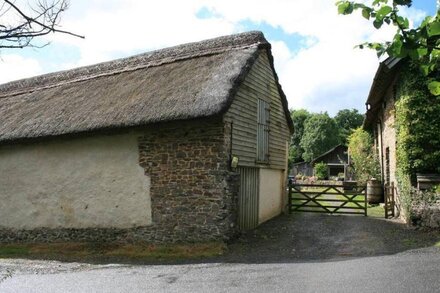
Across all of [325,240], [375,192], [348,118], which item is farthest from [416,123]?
[348,118]

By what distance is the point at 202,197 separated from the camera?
1033 centimetres

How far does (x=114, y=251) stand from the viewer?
34.9 feet

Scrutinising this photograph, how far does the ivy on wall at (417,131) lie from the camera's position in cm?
1180

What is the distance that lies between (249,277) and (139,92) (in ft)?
21.3

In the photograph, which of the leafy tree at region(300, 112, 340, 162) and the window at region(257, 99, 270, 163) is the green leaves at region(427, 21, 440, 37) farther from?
the leafy tree at region(300, 112, 340, 162)

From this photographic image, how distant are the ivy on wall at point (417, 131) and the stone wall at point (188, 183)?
16.2ft

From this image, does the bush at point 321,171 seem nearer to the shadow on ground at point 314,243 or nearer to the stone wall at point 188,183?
the shadow on ground at point 314,243

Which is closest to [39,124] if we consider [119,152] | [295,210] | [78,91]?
[78,91]

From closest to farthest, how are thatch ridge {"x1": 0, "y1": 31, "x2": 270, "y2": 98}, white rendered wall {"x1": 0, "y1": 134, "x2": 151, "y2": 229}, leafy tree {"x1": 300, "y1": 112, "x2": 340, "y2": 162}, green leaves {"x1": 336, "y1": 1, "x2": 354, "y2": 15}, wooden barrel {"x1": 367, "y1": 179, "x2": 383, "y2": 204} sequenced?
green leaves {"x1": 336, "y1": 1, "x2": 354, "y2": 15}, white rendered wall {"x1": 0, "y1": 134, "x2": 151, "y2": 229}, thatch ridge {"x1": 0, "y1": 31, "x2": 270, "y2": 98}, wooden barrel {"x1": 367, "y1": 179, "x2": 383, "y2": 204}, leafy tree {"x1": 300, "y1": 112, "x2": 340, "y2": 162}

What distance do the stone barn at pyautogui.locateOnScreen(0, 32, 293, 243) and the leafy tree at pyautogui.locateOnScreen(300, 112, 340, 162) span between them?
2090 inches

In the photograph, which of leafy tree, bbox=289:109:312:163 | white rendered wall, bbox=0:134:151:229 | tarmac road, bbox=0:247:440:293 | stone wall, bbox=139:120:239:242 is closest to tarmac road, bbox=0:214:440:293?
tarmac road, bbox=0:247:440:293

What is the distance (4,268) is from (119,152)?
3.70 metres

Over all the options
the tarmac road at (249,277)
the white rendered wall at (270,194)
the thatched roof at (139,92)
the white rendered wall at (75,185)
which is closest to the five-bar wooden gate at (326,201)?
the white rendered wall at (270,194)

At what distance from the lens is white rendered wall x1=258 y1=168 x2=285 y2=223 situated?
13.6 m
